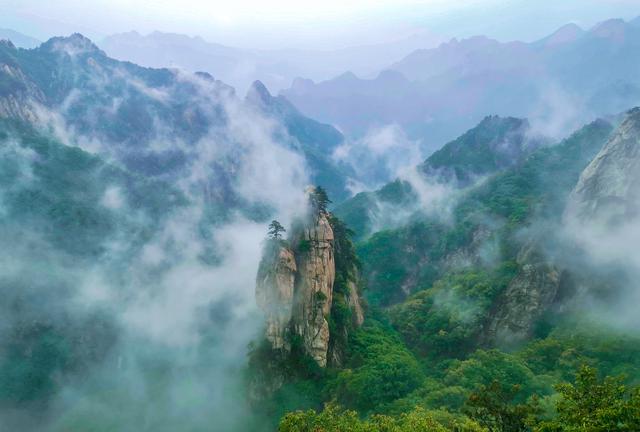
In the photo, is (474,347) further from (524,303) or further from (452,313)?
(524,303)

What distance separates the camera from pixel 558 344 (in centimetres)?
5291

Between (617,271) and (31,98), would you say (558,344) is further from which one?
(31,98)

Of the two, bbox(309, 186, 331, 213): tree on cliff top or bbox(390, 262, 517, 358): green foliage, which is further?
bbox(309, 186, 331, 213): tree on cliff top

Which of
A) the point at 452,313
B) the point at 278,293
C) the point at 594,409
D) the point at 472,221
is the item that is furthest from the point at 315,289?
the point at 472,221

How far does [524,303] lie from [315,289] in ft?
102

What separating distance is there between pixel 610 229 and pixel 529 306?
1869 cm

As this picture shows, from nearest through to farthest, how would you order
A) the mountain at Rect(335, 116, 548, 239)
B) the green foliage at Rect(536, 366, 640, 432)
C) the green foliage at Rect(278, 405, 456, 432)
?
the green foliage at Rect(536, 366, 640, 432), the green foliage at Rect(278, 405, 456, 432), the mountain at Rect(335, 116, 548, 239)

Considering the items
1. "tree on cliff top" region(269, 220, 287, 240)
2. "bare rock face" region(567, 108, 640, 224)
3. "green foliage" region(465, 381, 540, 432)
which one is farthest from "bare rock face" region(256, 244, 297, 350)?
"bare rock face" region(567, 108, 640, 224)

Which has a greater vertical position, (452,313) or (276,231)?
(276,231)

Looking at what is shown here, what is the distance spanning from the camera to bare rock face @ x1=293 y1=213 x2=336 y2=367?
5834 centimetres

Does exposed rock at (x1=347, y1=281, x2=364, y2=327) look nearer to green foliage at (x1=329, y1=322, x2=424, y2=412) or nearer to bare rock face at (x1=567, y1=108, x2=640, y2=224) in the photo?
green foliage at (x1=329, y1=322, x2=424, y2=412)

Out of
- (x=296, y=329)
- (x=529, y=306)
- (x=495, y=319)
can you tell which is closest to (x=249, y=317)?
(x=296, y=329)

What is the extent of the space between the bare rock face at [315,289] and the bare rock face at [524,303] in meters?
25.3

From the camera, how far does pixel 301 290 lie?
6050cm
